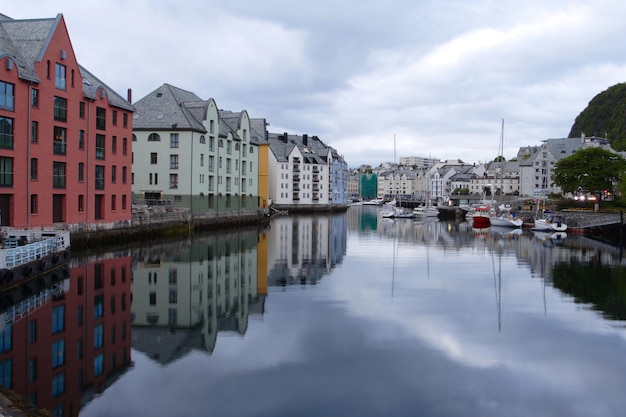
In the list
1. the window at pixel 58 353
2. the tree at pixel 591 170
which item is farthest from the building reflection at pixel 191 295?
the tree at pixel 591 170

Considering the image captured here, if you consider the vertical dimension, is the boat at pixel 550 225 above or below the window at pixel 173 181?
below

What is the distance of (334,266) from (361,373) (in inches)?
835

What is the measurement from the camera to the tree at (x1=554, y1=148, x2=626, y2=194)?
81.4 metres

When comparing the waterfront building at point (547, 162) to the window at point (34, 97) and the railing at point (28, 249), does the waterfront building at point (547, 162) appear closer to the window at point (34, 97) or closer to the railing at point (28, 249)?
the window at point (34, 97)

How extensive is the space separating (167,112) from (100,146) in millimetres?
21093

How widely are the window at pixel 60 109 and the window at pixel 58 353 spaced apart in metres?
26.1

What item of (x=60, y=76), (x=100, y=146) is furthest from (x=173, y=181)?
Result: (x=60, y=76)

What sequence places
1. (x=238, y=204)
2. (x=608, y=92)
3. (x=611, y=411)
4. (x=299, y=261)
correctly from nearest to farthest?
(x=611, y=411) → (x=299, y=261) → (x=238, y=204) → (x=608, y=92)

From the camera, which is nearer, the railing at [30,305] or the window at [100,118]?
the railing at [30,305]

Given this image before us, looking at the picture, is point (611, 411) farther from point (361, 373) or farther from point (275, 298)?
point (275, 298)

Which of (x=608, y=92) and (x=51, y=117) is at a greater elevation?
(x=608, y=92)

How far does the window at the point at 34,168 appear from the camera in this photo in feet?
120

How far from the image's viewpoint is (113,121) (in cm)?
4772

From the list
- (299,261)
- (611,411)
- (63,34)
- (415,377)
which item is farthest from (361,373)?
(63,34)
